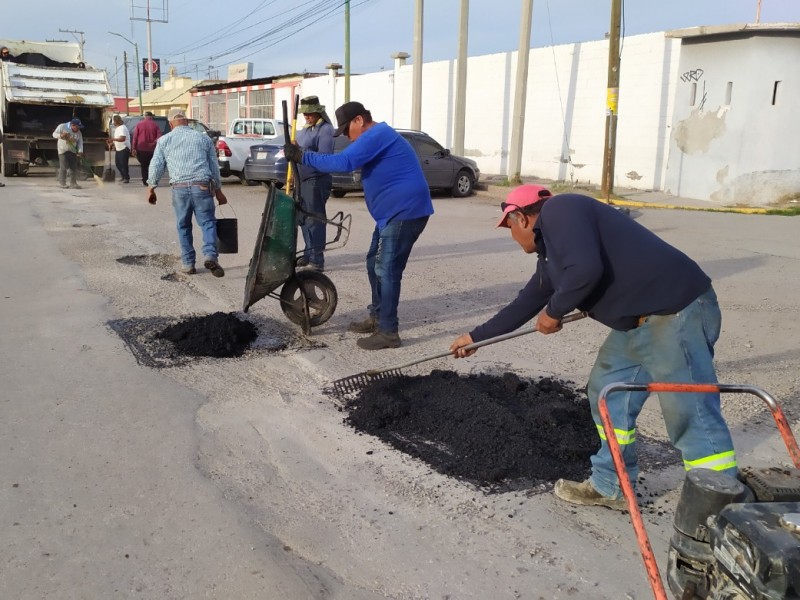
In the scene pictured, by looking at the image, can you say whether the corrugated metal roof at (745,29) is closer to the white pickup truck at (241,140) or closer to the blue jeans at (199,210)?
the white pickup truck at (241,140)

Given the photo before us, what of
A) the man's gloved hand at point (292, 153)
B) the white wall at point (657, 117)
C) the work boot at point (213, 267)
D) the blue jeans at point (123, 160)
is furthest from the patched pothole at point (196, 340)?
the blue jeans at point (123, 160)

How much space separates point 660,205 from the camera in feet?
52.7

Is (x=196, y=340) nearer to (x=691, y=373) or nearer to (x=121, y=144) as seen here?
(x=691, y=373)

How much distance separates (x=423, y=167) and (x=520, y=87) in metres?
4.06

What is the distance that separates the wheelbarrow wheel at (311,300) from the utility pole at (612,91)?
36.1 ft

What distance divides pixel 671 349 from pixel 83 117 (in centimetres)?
2097

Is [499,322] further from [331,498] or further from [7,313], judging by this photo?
[7,313]

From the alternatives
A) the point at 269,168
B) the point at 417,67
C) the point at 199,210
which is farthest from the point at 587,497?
the point at 417,67

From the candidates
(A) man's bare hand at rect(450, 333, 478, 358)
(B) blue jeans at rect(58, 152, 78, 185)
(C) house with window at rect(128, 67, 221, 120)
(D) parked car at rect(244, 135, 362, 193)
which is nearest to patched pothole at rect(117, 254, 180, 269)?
(A) man's bare hand at rect(450, 333, 478, 358)

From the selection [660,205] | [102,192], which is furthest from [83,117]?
[660,205]

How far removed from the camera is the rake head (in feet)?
16.4

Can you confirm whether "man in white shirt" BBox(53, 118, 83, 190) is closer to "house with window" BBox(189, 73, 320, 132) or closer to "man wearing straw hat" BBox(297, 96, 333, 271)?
"man wearing straw hat" BBox(297, 96, 333, 271)

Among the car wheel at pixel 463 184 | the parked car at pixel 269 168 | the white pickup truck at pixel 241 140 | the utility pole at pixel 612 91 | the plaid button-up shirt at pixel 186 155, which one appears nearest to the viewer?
the plaid button-up shirt at pixel 186 155

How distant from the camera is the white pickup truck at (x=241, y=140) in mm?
18984
